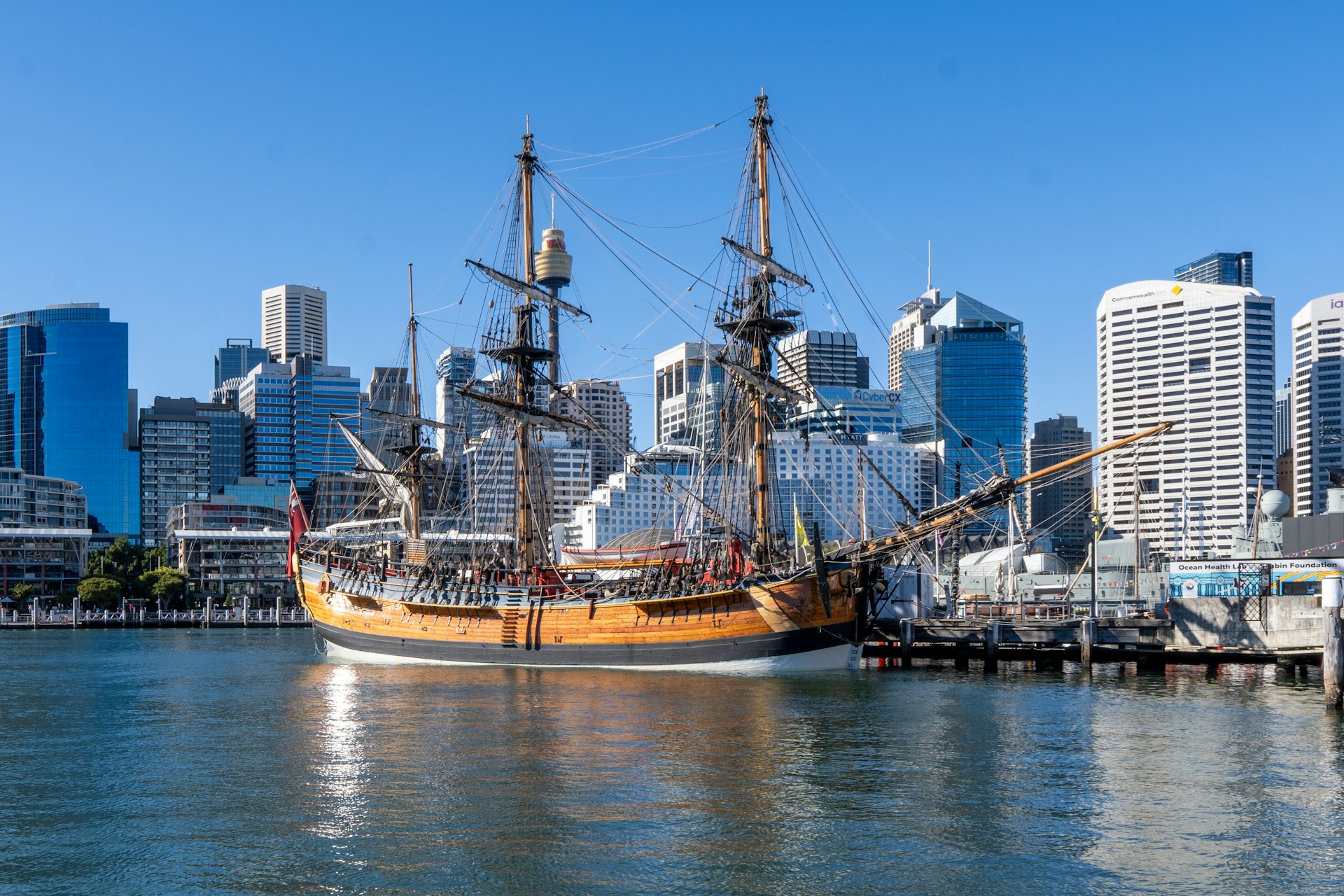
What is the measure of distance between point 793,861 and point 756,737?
13.6m

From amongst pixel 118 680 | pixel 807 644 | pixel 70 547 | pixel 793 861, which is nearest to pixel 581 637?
pixel 807 644

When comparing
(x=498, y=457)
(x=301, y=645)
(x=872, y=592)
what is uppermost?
(x=498, y=457)

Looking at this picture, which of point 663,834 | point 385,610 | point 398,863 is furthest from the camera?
point 385,610

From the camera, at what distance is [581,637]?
62.3 meters

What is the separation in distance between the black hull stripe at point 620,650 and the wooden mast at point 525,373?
6.40 meters

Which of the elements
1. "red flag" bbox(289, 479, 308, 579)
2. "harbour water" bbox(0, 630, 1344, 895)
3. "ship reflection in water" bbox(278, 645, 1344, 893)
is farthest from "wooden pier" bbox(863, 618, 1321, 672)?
"red flag" bbox(289, 479, 308, 579)

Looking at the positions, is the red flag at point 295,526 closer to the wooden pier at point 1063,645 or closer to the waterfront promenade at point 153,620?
the wooden pier at point 1063,645

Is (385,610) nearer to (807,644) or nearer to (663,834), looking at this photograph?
(807,644)

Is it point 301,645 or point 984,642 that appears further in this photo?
point 301,645

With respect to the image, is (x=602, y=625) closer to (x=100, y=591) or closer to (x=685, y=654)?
(x=685, y=654)

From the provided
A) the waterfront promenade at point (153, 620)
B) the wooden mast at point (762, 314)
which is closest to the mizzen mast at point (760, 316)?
the wooden mast at point (762, 314)

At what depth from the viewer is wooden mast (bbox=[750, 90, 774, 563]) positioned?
65438 millimetres

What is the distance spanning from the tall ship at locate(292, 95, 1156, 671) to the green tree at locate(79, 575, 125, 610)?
66207 millimetres

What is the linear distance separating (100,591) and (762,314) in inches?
3935
